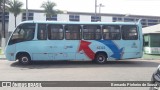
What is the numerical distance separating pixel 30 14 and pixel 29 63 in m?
47.1

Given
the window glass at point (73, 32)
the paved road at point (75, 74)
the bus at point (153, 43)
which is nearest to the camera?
the paved road at point (75, 74)

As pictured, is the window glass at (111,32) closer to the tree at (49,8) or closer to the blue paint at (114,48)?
the blue paint at (114,48)

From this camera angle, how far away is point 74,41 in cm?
1830

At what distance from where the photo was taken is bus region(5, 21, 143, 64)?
17.6 meters

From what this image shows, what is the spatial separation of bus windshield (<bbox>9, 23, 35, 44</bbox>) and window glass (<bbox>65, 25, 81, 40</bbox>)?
83.2 inches

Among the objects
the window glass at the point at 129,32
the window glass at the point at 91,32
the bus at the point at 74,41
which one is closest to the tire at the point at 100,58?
the bus at the point at 74,41

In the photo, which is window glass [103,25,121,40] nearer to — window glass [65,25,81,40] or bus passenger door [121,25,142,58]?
bus passenger door [121,25,142,58]

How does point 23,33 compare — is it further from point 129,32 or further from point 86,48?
point 129,32

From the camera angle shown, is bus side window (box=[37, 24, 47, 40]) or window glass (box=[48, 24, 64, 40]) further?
window glass (box=[48, 24, 64, 40])

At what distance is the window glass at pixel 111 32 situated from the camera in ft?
61.5

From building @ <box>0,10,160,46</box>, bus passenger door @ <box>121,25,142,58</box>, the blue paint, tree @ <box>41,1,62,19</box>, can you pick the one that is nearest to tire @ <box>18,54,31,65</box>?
the blue paint

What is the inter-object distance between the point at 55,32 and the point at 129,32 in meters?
4.84

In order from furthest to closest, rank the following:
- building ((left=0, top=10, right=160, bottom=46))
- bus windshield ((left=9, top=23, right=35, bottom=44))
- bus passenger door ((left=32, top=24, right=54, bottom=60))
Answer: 1. building ((left=0, top=10, right=160, bottom=46))
2. bus passenger door ((left=32, top=24, right=54, bottom=60))
3. bus windshield ((left=9, top=23, right=35, bottom=44))

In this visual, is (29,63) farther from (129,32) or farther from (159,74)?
(159,74)
